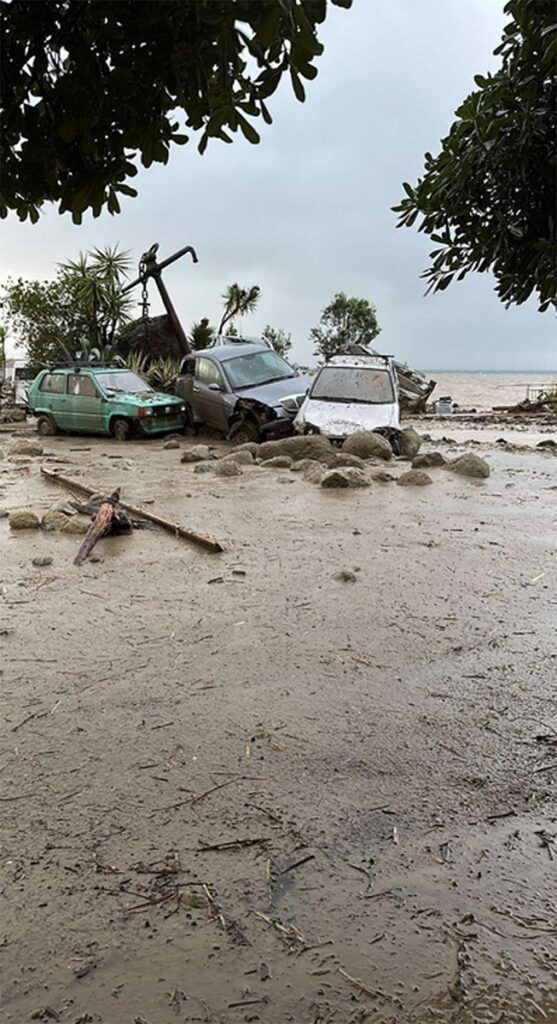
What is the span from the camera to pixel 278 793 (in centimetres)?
315

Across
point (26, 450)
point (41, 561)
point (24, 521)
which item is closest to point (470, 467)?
point (24, 521)

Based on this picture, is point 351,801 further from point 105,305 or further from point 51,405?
point 105,305

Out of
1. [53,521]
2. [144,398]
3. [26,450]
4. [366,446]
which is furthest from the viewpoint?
[144,398]

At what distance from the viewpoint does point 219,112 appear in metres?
1.92

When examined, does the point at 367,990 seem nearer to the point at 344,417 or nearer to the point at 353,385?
the point at 344,417

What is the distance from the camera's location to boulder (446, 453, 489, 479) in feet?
39.9

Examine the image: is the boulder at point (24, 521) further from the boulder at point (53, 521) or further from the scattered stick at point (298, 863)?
the scattered stick at point (298, 863)

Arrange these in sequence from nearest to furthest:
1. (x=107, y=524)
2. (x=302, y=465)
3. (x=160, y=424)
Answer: (x=107, y=524)
(x=302, y=465)
(x=160, y=424)

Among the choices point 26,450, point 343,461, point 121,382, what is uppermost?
point 121,382

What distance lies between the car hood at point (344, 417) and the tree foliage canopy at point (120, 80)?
11568 mm

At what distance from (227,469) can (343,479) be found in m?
2.20

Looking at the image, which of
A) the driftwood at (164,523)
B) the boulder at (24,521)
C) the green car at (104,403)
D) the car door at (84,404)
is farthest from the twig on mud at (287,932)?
the car door at (84,404)

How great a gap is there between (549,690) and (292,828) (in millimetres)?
1942

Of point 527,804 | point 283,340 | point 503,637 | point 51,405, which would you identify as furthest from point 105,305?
point 527,804
